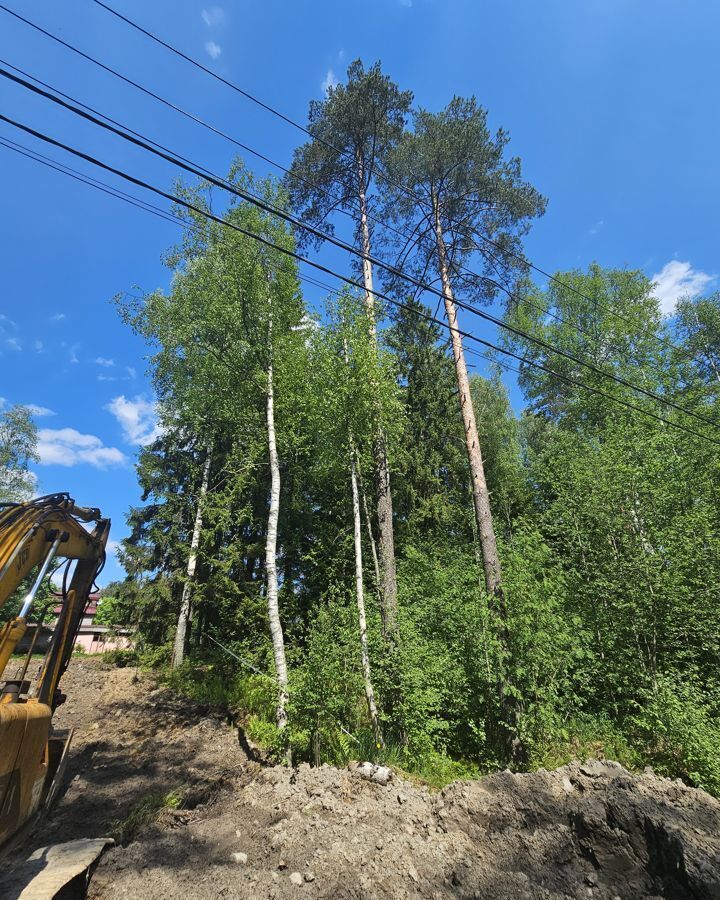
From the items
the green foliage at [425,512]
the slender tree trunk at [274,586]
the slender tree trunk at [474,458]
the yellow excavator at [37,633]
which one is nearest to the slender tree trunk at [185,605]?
the green foliage at [425,512]

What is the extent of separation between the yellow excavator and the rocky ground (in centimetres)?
74

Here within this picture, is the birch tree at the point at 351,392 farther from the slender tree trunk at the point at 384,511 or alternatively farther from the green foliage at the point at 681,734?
the green foliage at the point at 681,734

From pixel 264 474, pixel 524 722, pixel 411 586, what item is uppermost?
pixel 264 474

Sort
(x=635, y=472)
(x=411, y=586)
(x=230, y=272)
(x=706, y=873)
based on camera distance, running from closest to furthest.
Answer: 1. (x=706, y=873)
2. (x=635, y=472)
3. (x=230, y=272)
4. (x=411, y=586)

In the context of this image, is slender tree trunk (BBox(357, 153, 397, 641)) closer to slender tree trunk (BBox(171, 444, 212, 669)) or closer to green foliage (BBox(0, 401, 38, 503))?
slender tree trunk (BBox(171, 444, 212, 669))

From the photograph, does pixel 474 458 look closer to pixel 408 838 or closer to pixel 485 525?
pixel 485 525

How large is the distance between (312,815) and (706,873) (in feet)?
11.6

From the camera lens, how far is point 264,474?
16.3 metres

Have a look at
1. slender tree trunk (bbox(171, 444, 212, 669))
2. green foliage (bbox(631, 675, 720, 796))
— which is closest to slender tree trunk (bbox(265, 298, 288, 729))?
green foliage (bbox(631, 675, 720, 796))

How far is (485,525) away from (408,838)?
506 cm

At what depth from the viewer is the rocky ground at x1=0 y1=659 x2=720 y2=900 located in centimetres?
333

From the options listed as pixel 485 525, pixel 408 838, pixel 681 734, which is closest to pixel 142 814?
pixel 408 838

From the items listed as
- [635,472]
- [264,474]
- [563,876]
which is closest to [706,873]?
[563,876]

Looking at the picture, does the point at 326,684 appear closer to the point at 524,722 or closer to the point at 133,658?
the point at 524,722
